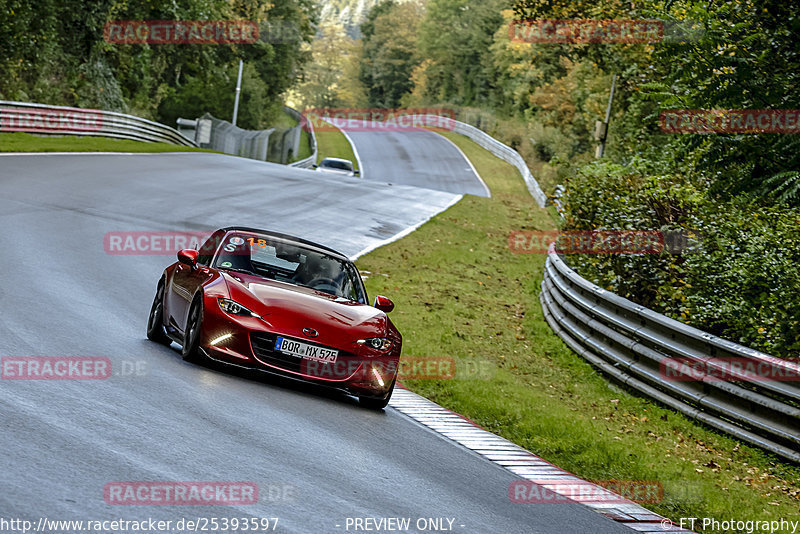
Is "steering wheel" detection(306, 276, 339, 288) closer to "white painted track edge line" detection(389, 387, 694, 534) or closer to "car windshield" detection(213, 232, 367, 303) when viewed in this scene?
"car windshield" detection(213, 232, 367, 303)

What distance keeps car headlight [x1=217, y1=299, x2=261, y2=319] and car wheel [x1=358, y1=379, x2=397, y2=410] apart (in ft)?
4.45

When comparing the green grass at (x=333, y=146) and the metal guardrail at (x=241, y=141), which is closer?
the metal guardrail at (x=241, y=141)

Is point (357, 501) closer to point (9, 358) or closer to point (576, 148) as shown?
point (9, 358)

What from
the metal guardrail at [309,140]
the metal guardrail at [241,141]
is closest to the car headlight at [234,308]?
the metal guardrail at [309,140]

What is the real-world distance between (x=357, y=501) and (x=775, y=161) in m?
9.50

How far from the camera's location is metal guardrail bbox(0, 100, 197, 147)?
34.2m

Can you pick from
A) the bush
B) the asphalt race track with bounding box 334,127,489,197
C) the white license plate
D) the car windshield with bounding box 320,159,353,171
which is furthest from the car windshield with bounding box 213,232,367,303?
the asphalt race track with bounding box 334,127,489,197

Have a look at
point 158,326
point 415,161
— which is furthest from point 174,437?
point 415,161

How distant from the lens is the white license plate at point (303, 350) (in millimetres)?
9211

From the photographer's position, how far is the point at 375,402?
9.78 meters

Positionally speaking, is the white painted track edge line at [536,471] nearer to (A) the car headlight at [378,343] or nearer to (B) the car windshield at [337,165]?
(A) the car headlight at [378,343]

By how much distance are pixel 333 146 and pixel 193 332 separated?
61.1 meters

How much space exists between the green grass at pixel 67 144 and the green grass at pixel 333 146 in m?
19.9

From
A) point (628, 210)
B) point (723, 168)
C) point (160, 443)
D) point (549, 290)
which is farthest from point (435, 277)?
point (160, 443)
